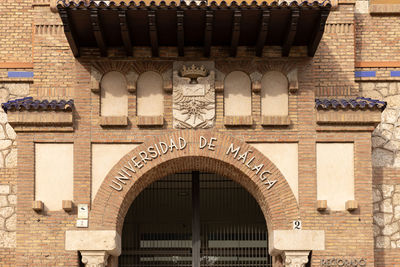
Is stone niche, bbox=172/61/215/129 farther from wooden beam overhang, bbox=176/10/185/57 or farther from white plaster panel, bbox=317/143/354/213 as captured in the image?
white plaster panel, bbox=317/143/354/213

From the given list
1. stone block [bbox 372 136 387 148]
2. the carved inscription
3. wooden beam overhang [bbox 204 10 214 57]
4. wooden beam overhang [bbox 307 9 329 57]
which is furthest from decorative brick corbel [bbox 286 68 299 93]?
stone block [bbox 372 136 387 148]

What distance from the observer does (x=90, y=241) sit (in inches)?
522

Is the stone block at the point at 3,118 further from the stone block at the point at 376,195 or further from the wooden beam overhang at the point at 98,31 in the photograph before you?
the stone block at the point at 376,195

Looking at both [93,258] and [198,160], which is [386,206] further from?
[93,258]

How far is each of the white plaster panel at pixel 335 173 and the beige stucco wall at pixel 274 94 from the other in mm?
1012

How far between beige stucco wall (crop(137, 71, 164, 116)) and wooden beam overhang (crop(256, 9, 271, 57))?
6.33ft

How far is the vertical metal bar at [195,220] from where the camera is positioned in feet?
50.3

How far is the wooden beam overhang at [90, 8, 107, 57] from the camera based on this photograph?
12.9 m

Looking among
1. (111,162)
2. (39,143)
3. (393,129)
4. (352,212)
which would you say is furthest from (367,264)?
(39,143)

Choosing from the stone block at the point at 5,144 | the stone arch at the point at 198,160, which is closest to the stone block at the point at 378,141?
the stone arch at the point at 198,160

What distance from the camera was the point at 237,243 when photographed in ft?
51.5

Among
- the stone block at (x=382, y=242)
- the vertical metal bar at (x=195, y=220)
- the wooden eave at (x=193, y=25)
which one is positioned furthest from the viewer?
the vertical metal bar at (x=195, y=220)

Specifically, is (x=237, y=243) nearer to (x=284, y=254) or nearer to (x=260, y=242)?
(x=260, y=242)

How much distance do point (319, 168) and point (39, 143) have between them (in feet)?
17.0
